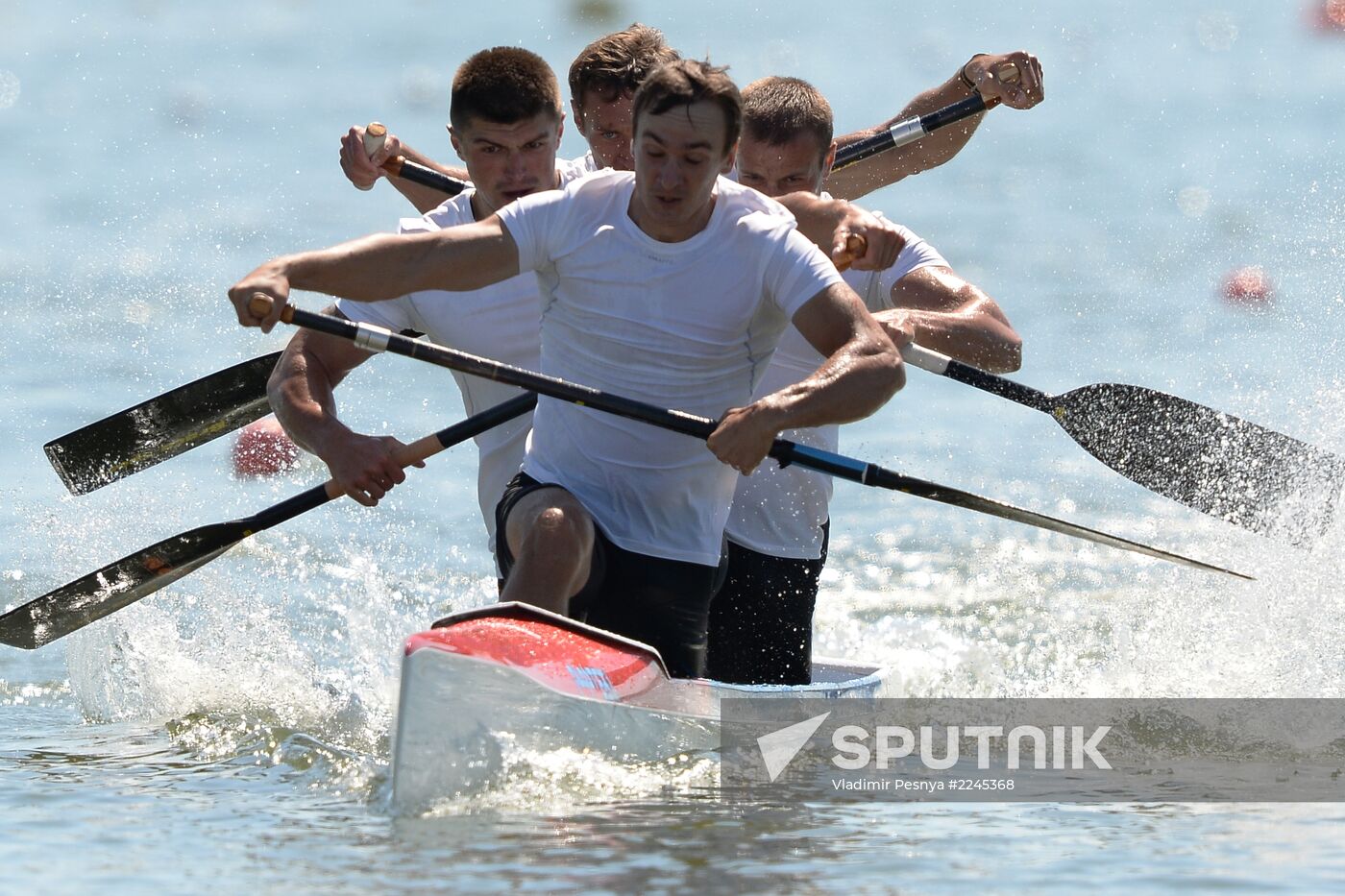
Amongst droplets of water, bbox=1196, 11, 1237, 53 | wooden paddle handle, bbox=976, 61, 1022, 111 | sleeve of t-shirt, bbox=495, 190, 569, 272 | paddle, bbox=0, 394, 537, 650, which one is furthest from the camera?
droplets of water, bbox=1196, 11, 1237, 53

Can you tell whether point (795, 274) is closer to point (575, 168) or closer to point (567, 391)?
point (567, 391)

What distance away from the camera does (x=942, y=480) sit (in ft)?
30.1

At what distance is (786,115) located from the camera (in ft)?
16.6

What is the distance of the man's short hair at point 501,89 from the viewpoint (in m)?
4.77

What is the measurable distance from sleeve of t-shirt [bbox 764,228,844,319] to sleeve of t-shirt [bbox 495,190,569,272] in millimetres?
501

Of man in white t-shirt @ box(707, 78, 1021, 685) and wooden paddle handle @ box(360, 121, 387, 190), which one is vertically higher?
wooden paddle handle @ box(360, 121, 387, 190)

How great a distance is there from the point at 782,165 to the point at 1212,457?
1.66 meters

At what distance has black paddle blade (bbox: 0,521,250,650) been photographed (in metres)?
5.20

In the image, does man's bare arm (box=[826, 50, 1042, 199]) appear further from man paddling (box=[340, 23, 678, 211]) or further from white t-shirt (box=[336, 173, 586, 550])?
white t-shirt (box=[336, 173, 586, 550])

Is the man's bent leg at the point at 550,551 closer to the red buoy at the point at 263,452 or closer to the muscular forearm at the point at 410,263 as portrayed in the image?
the muscular forearm at the point at 410,263

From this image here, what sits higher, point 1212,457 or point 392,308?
point 392,308

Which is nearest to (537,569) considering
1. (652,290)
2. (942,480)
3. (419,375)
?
(652,290)

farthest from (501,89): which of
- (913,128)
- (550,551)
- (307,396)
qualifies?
(913,128)

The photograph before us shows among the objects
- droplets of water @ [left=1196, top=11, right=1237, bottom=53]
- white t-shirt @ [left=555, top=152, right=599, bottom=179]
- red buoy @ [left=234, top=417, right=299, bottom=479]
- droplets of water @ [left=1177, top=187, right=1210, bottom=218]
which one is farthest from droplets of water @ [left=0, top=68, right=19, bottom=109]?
white t-shirt @ [left=555, top=152, right=599, bottom=179]
